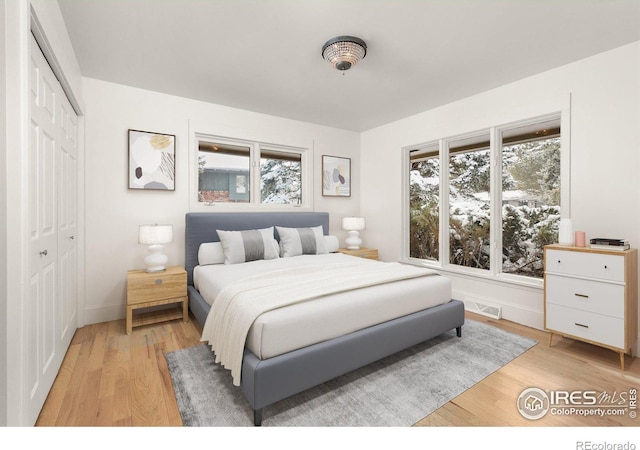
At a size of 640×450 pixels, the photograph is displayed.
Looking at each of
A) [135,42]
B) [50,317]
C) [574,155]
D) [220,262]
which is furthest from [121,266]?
[574,155]

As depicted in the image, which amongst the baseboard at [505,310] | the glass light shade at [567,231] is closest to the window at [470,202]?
the baseboard at [505,310]

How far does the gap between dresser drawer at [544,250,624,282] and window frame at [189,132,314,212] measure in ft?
9.84

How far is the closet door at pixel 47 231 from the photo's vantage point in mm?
1594

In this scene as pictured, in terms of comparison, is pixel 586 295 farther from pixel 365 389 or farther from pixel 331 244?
pixel 331 244

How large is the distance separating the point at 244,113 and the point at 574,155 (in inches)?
144

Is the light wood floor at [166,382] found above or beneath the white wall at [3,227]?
beneath

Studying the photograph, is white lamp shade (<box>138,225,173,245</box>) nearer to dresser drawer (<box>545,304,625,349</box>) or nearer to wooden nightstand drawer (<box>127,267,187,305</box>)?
wooden nightstand drawer (<box>127,267,187,305</box>)

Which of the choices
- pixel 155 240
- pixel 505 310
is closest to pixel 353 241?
pixel 505 310

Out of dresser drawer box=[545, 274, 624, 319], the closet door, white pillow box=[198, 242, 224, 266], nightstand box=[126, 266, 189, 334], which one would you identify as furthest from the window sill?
the closet door

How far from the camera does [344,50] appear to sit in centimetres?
237

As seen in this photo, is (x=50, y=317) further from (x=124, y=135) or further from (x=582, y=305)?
(x=582, y=305)

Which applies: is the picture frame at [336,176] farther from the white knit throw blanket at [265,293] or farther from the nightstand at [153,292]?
the nightstand at [153,292]

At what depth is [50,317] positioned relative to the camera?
6.50ft

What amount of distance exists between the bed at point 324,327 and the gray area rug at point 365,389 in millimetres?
139
